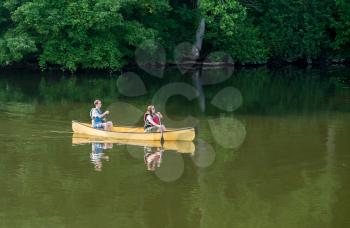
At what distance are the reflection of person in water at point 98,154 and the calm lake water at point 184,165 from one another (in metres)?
0.03

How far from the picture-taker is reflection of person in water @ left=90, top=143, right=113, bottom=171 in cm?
1755

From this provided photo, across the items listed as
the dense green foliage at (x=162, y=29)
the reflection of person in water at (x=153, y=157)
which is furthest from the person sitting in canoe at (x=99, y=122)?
the dense green foliage at (x=162, y=29)

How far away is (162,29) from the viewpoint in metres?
46.3

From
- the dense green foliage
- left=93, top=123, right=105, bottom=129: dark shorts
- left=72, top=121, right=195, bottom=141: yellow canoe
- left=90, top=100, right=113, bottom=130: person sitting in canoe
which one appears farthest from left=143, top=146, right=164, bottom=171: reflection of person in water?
the dense green foliage

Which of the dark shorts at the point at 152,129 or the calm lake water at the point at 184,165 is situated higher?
the dark shorts at the point at 152,129

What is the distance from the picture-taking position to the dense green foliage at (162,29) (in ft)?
128

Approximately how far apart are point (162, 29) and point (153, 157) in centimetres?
2862

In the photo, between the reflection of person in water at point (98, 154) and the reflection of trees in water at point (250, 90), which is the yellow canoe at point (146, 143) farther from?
the reflection of trees in water at point (250, 90)

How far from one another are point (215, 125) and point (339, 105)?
769 cm

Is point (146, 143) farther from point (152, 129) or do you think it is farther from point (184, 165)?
point (184, 165)

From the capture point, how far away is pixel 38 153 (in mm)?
18906

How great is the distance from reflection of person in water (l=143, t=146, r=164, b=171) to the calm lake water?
3 cm

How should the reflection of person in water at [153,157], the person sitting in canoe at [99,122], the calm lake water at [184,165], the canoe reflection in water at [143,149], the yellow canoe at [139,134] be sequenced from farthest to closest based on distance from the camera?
the person sitting in canoe at [99,122] < the yellow canoe at [139,134] < the canoe reflection in water at [143,149] < the reflection of person in water at [153,157] < the calm lake water at [184,165]

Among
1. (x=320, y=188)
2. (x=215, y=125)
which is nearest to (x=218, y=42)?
(x=215, y=125)
